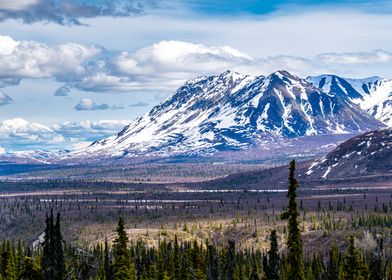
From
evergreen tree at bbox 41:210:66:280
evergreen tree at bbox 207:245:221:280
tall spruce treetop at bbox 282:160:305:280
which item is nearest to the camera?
tall spruce treetop at bbox 282:160:305:280

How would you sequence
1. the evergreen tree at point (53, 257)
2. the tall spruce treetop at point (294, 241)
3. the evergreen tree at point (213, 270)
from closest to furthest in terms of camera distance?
the tall spruce treetop at point (294, 241) → the evergreen tree at point (53, 257) → the evergreen tree at point (213, 270)

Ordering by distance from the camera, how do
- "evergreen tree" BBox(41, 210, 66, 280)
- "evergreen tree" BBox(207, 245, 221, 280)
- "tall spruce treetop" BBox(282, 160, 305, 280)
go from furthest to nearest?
1. "evergreen tree" BBox(207, 245, 221, 280)
2. "evergreen tree" BBox(41, 210, 66, 280)
3. "tall spruce treetop" BBox(282, 160, 305, 280)

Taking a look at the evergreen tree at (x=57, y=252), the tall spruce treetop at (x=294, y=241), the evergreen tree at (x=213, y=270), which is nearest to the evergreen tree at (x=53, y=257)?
the evergreen tree at (x=57, y=252)

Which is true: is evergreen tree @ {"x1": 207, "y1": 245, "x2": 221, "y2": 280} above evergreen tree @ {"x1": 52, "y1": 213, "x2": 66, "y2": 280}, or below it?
below

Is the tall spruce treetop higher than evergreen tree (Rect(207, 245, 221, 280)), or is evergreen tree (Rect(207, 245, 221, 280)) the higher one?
the tall spruce treetop

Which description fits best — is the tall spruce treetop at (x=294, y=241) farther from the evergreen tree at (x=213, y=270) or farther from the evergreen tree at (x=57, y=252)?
the evergreen tree at (x=213, y=270)

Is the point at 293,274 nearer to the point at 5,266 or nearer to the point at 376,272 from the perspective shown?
the point at 376,272

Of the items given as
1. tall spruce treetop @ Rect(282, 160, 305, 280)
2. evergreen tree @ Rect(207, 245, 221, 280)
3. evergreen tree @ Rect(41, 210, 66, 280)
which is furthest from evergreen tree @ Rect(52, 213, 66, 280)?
evergreen tree @ Rect(207, 245, 221, 280)

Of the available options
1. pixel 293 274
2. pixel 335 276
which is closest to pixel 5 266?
pixel 335 276

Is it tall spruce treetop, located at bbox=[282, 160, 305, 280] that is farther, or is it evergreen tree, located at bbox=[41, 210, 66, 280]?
evergreen tree, located at bbox=[41, 210, 66, 280]

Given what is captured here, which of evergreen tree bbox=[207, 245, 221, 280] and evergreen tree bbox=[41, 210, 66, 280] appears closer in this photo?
evergreen tree bbox=[41, 210, 66, 280]

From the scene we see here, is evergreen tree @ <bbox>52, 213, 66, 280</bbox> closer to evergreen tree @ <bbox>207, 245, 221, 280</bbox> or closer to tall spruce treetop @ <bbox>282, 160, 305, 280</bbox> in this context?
tall spruce treetop @ <bbox>282, 160, 305, 280</bbox>

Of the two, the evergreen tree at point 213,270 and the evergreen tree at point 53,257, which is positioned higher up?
the evergreen tree at point 53,257

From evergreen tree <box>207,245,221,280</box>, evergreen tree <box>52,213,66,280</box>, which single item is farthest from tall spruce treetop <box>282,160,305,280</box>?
evergreen tree <box>207,245,221,280</box>
